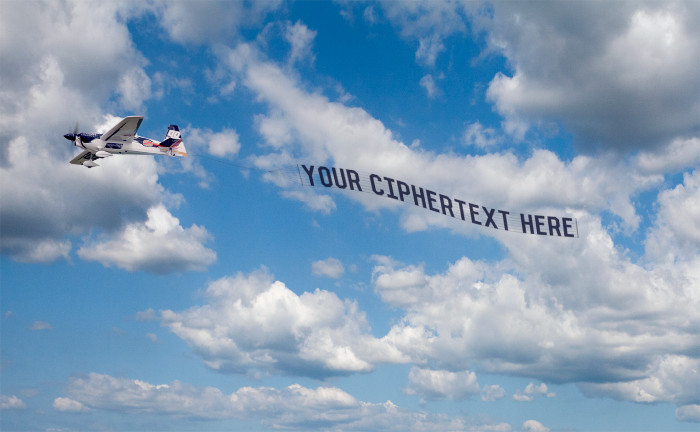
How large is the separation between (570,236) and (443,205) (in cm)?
3530

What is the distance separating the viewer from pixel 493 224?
5335 inches

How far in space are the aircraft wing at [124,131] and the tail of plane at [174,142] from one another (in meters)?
14.0

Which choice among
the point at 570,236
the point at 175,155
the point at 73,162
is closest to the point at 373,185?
the point at 570,236

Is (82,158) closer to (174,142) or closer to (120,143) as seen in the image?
(120,143)

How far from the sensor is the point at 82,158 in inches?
5935

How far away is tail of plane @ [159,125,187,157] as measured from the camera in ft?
514

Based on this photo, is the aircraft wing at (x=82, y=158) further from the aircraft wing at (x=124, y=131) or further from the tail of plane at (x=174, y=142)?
the tail of plane at (x=174, y=142)

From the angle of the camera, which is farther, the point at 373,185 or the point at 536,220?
the point at 536,220

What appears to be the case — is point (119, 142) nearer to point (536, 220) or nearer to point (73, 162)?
point (73, 162)

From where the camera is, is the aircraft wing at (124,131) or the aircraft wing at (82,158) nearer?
the aircraft wing at (124,131)

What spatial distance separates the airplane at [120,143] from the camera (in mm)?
139250

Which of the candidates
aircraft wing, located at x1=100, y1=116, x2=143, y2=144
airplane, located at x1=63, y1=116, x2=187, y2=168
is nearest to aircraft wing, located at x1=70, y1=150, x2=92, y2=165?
airplane, located at x1=63, y1=116, x2=187, y2=168

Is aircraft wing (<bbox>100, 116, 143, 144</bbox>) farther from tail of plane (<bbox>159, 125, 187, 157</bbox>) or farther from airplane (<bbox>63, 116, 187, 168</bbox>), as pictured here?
tail of plane (<bbox>159, 125, 187, 157</bbox>)

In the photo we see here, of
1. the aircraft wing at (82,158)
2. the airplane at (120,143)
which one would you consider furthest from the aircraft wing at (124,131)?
the aircraft wing at (82,158)
